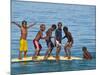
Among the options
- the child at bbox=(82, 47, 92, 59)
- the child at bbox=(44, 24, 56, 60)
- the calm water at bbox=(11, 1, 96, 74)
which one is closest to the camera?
the calm water at bbox=(11, 1, 96, 74)

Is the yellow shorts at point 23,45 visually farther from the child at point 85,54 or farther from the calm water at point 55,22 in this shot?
the child at point 85,54

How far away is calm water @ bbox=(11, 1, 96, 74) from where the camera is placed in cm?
217

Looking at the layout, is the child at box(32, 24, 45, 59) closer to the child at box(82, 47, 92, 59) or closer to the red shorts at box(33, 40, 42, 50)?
the red shorts at box(33, 40, 42, 50)

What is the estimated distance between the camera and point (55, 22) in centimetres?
232

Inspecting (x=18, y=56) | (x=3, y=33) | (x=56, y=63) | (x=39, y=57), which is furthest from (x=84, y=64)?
(x=3, y=33)

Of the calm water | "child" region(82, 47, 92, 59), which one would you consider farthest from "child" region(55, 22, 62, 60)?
"child" region(82, 47, 92, 59)

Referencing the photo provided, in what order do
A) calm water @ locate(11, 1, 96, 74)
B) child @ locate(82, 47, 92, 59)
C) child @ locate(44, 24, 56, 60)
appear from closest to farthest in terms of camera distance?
calm water @ locate(11, 1, 96, 74) < child @ locate(44, 24, 56, 60) < child @ locate(82, 47, 92, 59)

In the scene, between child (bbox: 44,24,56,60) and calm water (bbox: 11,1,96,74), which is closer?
calm water (bbox: 11,1,96,74)

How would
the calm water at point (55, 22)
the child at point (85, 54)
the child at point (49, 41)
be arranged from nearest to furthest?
the calm water at point (55, 22), the child at point (49, 41), the child at point (85, 54)

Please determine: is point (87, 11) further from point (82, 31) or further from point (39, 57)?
point (39, 57)

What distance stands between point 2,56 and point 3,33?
0.67ft

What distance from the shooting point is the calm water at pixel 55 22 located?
7.13 ft

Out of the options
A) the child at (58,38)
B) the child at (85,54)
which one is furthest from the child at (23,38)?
the child at (85,54)

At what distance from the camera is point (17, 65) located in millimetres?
2174
